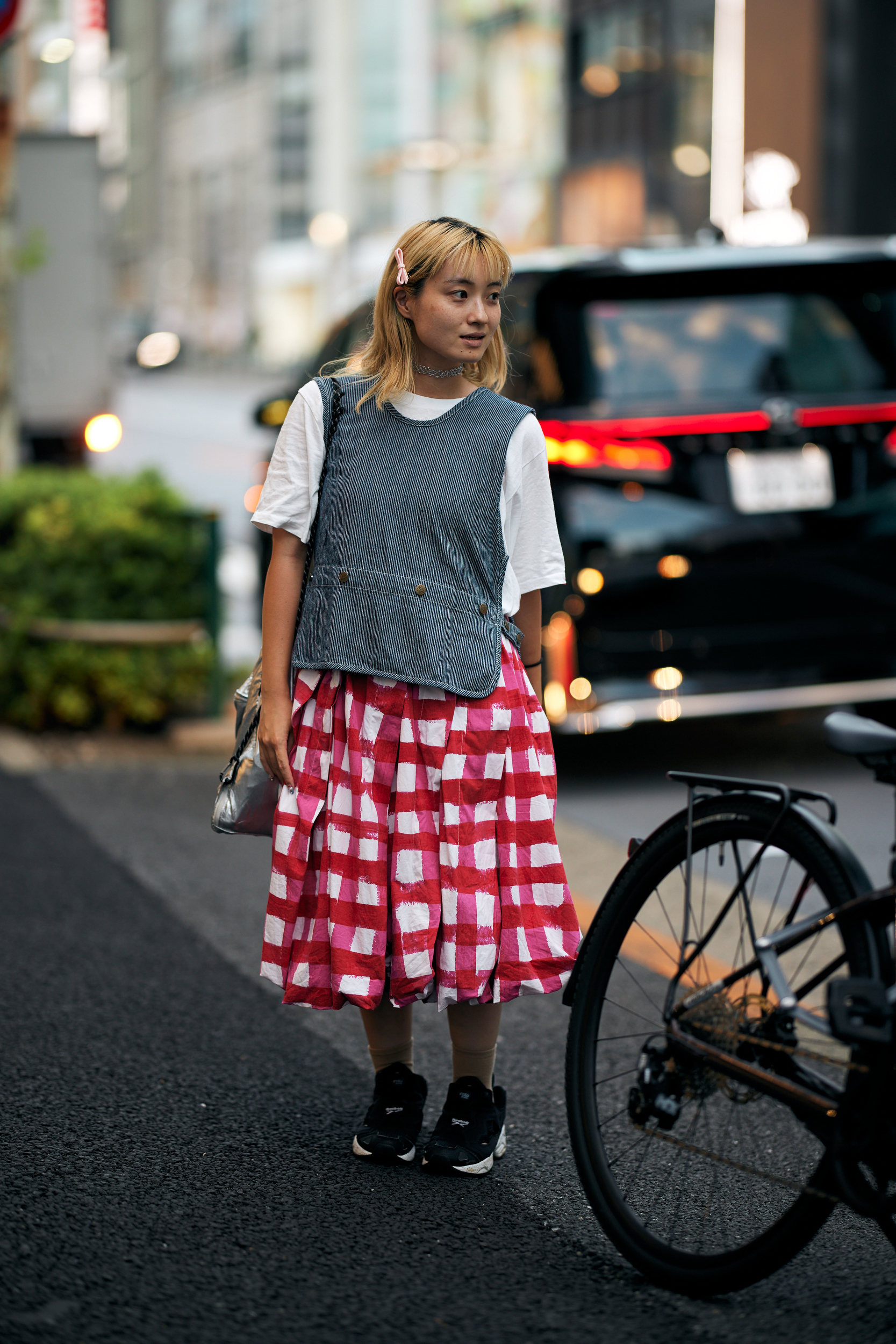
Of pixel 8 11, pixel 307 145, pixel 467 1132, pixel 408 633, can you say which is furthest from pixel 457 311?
pixel 307 145

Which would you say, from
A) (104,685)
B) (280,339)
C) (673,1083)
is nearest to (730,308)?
(104,685)

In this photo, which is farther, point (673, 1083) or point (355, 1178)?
point (355, 1178)

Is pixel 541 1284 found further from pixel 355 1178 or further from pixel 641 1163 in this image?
pixel 355 1178

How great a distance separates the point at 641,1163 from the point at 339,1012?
1.39 meters

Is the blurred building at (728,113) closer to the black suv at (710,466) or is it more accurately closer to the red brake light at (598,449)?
the black suv at (710,466)

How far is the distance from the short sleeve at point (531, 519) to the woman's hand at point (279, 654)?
0.38 meters

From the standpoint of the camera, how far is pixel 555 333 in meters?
6.06

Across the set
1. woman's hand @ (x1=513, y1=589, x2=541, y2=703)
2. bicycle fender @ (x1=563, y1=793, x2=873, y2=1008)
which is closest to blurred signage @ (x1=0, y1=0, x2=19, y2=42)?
woman's hand @ (x1=513, y1=589, x2=541, y2=703)

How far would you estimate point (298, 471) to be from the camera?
10.2 feet

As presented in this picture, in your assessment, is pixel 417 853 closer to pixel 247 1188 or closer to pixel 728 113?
pixel 247 1188

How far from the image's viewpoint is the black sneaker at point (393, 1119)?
3.21 metres

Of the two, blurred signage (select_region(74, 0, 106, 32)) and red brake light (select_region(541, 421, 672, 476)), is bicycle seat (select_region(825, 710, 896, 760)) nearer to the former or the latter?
red brake light (select_region(541, 421, 672, 476))

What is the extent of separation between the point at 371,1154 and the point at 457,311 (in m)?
1.54

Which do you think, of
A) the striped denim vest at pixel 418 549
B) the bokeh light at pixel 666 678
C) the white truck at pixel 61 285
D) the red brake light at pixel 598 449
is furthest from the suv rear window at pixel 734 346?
the white truck at pixel 61 285
